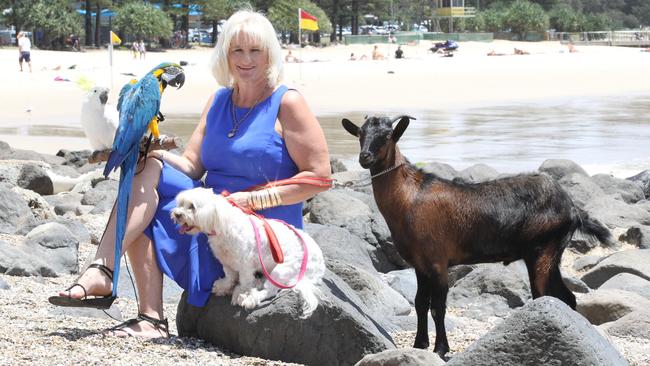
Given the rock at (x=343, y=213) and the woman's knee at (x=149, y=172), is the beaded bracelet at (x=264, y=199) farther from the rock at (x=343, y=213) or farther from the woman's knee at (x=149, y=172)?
the rock at (x=343, y=213)

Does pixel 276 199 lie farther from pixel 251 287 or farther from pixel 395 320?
pixel 395 320

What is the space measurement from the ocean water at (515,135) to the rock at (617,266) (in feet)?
27.5

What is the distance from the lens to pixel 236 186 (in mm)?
5664

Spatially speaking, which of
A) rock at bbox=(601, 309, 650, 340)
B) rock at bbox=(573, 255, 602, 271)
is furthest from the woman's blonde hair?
rock at bbox=(573, 255, 602, 271)

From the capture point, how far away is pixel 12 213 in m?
9.54

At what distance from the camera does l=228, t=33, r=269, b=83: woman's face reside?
5.68 m

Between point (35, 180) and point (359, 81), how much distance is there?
101 ft

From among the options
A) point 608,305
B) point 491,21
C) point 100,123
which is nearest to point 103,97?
point 100,123

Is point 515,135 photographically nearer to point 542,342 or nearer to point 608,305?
point 608,305

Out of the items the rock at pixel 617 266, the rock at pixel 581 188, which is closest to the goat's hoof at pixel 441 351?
the rock at pixel 617 266

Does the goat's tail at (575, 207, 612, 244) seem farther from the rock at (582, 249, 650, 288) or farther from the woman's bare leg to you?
the rock at (582, 249, 650, 288)

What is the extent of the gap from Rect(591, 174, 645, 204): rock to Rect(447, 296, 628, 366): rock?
392 inches

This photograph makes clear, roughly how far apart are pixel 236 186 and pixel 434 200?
109cm

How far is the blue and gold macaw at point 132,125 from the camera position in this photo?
Answer: 5.46 meters
